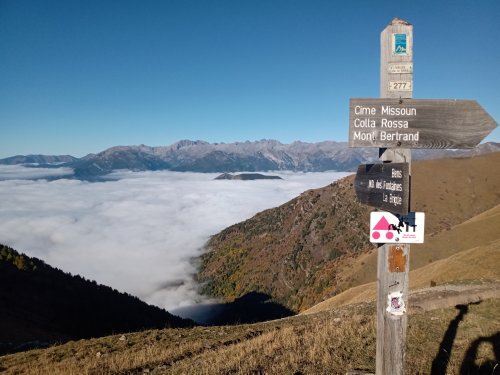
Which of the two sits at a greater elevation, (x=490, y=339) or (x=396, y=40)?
(x=396, y=40)

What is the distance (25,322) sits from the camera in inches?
2525

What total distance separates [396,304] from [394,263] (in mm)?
548

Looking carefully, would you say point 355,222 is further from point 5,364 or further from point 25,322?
point 5,364

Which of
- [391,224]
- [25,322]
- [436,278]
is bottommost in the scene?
[25,322]

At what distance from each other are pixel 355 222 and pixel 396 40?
144m

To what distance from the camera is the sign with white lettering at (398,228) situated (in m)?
4.56

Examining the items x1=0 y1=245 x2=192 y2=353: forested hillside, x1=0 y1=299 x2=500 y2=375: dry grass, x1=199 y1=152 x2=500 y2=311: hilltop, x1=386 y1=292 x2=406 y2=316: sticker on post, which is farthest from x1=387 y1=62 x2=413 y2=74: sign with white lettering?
x1=0 y1=245 x2=192 y2=353: forested hillside

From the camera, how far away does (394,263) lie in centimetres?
464

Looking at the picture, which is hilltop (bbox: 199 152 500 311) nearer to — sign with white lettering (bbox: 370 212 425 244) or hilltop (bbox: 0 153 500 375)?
hilltop (bbox: 0 153 500 375)

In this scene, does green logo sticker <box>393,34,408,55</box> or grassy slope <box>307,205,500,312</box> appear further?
grassy slope <box>307,205,500,312</box>

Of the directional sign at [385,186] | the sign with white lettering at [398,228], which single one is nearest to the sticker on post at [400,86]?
the directional sign at [385,186]

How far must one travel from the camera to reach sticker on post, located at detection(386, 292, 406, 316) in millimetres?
4602

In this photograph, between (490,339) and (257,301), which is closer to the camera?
(490,339)

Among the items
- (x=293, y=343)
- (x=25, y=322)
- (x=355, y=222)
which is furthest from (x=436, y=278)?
(x=355, y=222)
